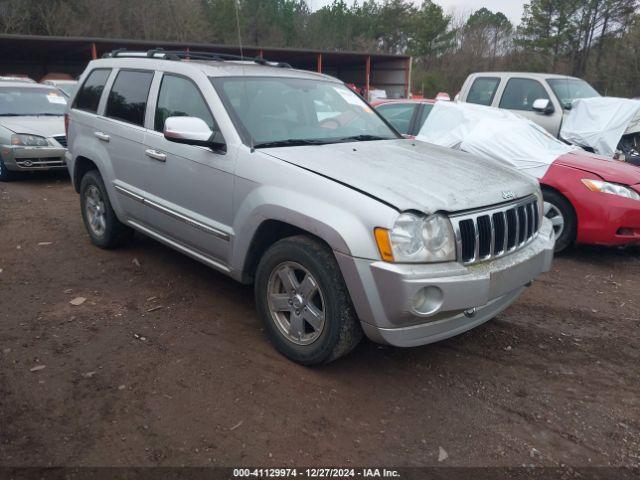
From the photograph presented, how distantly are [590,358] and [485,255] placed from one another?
1270 mm

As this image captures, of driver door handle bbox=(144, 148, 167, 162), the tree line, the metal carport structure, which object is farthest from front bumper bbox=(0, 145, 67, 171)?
the tree line

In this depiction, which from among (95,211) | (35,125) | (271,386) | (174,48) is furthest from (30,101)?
(174,48)

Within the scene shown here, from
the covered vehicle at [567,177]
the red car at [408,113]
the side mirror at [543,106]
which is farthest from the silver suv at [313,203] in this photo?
the side mirror at [543,106]

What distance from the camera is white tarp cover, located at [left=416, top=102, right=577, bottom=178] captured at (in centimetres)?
597

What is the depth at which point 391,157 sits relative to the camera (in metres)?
3.60

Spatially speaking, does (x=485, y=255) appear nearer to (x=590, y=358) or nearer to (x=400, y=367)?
(x=400, y=367)

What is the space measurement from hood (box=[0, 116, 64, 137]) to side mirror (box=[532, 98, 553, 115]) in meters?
7.55

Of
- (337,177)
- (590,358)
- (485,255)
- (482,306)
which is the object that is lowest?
(590,358)

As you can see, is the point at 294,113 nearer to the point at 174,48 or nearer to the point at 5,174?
the point at 5,174

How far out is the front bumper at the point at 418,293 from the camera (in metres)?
2.71

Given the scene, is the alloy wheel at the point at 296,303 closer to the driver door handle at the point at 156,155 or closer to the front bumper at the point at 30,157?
the driver door handle at the point at 156,155

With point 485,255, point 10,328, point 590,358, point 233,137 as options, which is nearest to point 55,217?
point 10,328

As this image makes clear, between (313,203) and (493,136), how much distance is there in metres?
4.01

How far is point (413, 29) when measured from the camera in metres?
49.5
